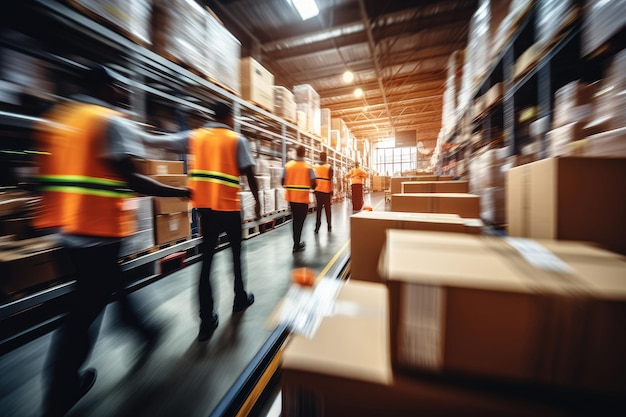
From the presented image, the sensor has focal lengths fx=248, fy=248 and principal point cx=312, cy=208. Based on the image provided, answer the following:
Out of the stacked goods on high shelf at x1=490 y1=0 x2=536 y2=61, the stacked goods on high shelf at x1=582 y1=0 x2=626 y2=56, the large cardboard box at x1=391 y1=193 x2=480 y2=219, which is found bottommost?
the large cardboard box at x1=391 y1=193 x2=480 y2=219

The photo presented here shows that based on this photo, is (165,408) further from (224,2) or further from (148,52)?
(224,2)

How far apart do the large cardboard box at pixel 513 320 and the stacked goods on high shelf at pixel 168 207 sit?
2.92 metres

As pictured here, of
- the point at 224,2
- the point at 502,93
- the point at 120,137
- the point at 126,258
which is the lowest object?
the point at 126,258

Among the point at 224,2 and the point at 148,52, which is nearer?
the point at 148,52

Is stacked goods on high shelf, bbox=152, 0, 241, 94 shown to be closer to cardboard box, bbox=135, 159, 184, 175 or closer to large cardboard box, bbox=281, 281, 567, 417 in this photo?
cardboard box, bbox=135, 159, 184, 175

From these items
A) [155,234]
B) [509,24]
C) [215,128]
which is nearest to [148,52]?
[215,128]

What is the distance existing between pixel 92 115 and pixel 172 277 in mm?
2403

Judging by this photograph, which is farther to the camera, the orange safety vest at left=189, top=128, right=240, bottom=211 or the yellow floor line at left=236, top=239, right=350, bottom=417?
the orange safety vest at left=189, top=128, right=240, bottom=211

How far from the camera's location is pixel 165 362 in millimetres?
1729

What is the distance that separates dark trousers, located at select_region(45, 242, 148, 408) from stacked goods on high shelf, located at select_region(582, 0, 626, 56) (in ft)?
10.3

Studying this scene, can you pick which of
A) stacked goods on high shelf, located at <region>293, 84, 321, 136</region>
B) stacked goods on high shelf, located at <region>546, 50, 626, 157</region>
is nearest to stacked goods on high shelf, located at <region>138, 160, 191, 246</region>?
stacked goods on high shelf, located at <region>546, 50, 626, 157</region>

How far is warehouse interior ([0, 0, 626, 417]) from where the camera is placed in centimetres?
58

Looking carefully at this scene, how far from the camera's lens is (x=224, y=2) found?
6.61 metres

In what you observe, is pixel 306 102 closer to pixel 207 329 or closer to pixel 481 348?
pixel 207 329
